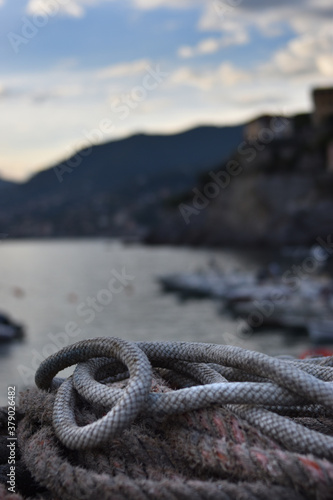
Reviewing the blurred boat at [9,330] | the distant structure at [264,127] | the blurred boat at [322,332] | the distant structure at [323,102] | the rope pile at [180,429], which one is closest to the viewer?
the rope pile at [180,429]

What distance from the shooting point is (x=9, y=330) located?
2114 cm

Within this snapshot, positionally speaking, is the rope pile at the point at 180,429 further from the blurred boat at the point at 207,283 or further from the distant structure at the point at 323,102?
the distant structure at the point at 323,102

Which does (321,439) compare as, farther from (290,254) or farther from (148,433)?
(290,254)

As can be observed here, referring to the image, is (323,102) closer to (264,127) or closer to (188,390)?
(264,127)

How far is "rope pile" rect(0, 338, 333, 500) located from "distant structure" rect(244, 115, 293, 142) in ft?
224

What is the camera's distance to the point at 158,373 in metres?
1.72

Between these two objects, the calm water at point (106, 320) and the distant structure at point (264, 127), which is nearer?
the calm water at point (106, 320)

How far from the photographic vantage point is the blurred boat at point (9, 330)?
20.8 meters

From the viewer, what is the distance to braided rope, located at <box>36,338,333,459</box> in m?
1.36

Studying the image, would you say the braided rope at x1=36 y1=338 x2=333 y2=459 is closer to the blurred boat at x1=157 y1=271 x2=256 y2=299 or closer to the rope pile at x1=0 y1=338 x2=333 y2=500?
the rope pile at x1=0 y1=338 x2=333 y2=500

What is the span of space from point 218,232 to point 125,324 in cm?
4940

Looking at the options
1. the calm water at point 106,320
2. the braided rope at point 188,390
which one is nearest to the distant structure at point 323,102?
the calm water at point 106,320

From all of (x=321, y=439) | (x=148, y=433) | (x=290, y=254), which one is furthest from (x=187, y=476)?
(x=290, y=254)

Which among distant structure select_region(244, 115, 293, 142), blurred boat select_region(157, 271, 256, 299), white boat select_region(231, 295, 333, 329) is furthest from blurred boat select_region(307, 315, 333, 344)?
distant structure select_region(244, 115, 293, 142)
